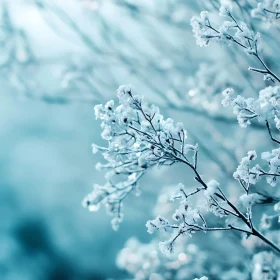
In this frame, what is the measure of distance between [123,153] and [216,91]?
3542 mm

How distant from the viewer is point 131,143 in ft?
7.74

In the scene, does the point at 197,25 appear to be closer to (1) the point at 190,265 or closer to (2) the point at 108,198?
(2) the point at 108,198

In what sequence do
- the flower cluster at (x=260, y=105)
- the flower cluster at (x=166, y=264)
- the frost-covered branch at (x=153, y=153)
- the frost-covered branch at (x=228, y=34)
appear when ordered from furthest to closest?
1. the flower cluster at (x=166, y=264)
2. the frost-covered branch at (x=228, y=34)
3. the frost-covered branch at (x=153, y=153)
4. the flower cluster at (x=260, y=105)

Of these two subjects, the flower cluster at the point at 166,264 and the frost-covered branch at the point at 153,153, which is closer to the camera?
the frost-covered branch at the point at 153,153

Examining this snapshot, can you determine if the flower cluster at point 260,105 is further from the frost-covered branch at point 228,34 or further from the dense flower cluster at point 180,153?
the frost-covered branch at point 228,34

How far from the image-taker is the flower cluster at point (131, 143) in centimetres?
223

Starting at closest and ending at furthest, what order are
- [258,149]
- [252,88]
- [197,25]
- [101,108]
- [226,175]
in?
[101,108], [197,25], [252,88], [226,175], [258,149]

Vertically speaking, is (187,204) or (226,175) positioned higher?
(226,175)

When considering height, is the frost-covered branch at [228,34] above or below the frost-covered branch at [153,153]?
above

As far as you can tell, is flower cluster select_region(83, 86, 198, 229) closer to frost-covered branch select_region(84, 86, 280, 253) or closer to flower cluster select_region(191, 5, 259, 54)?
frost-covered branch select_region(84, 86, 280, 253)

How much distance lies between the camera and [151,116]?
2.30 m

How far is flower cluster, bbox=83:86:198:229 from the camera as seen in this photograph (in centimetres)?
223

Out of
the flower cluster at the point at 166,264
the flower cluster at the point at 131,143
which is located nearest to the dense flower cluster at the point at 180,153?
the flower cluster at the point at 131,143

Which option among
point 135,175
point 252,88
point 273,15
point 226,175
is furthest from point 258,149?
point 135,175
